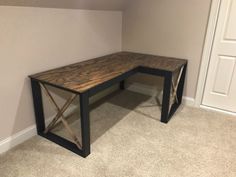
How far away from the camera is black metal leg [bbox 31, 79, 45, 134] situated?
1852mm

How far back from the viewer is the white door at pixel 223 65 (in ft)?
7.35

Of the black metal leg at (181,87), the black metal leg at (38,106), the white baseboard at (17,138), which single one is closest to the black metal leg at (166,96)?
the black metal leg at (181,87)

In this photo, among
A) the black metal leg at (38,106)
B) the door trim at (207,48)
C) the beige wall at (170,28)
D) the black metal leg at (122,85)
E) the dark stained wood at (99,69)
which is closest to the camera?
the dark stained wood at (99,69)

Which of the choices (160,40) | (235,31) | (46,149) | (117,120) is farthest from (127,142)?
(235,31)

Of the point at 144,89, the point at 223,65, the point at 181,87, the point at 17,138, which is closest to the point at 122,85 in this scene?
the point at 144,89

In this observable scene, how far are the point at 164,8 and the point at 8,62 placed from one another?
199 cm

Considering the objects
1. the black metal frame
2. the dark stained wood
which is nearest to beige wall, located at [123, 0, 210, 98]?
the dark stained wood

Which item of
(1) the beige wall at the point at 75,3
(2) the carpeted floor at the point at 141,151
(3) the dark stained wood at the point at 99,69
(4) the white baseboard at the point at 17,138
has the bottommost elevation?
(2) the carpeted floor at the point at 141,151

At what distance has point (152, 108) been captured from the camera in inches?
105

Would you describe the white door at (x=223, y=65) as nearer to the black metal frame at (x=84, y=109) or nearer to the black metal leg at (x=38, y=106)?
the black metal frame at (x=84, y=109)

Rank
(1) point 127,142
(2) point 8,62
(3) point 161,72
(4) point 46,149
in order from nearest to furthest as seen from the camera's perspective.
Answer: (2) point 8,62 < (4) point 46,149 < (1) point 127,142 < (3) point 161,72

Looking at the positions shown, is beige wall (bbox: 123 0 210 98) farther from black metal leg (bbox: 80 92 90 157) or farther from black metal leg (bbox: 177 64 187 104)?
black metal leg (bbox: 80 92 90 157)

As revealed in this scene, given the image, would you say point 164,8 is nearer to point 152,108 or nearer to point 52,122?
point 152,108

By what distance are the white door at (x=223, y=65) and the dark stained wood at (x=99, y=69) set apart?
Answer: 40 cm
